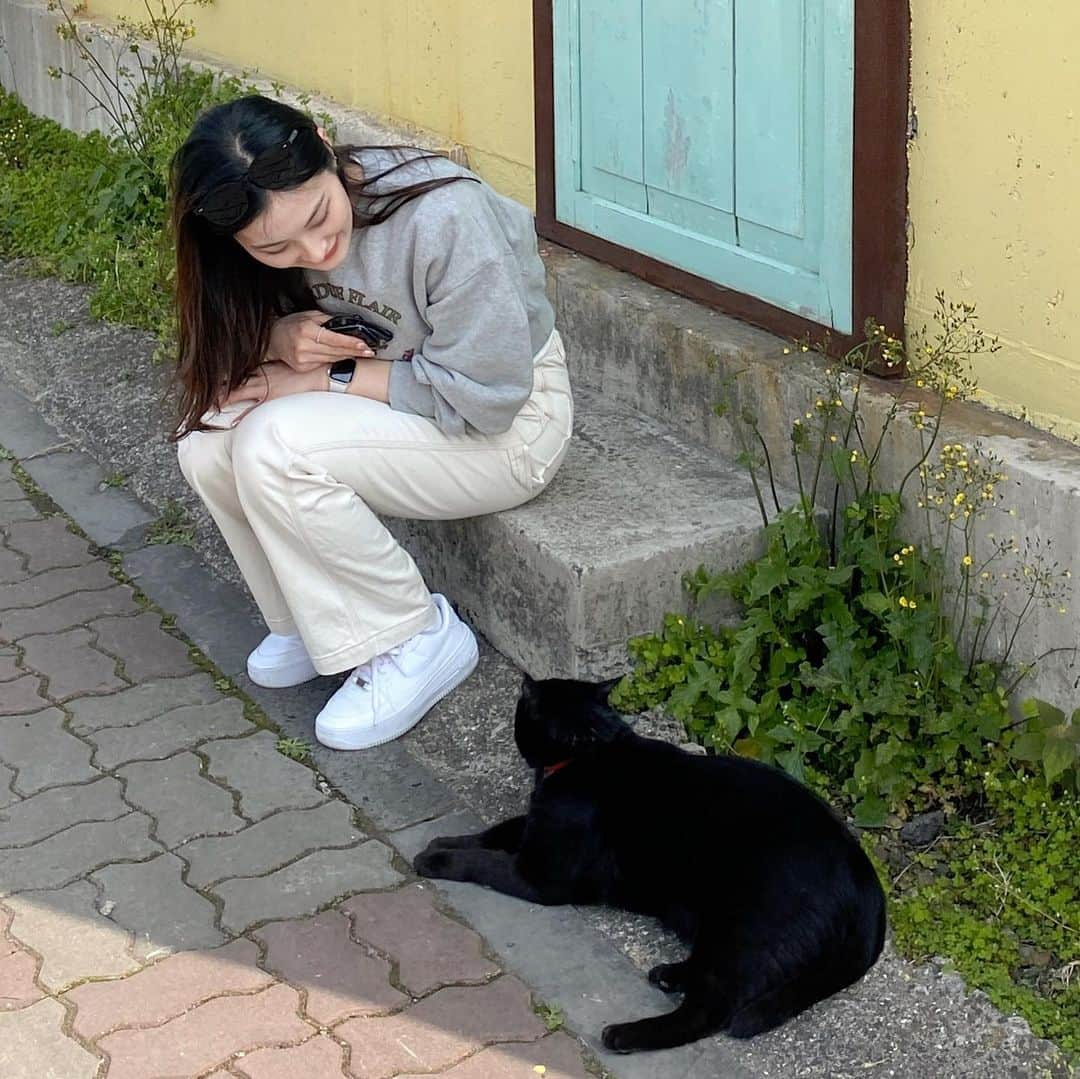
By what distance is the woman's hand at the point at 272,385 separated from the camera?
12.1 ft

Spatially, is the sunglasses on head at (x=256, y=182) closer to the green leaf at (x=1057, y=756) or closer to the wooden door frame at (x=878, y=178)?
the wooden door frame at (x=878, y=178)

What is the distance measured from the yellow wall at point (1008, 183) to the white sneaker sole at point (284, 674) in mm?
1682

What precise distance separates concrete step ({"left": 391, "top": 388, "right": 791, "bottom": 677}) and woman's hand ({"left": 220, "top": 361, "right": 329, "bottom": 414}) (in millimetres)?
533

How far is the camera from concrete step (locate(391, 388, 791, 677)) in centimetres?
368

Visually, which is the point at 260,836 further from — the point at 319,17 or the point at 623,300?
the point at 319,17

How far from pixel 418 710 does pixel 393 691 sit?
0.27 ft

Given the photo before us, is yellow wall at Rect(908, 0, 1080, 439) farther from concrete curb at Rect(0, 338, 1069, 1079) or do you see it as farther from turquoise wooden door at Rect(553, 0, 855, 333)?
concrete curb at Rect(0, 338, 1069, 1079)

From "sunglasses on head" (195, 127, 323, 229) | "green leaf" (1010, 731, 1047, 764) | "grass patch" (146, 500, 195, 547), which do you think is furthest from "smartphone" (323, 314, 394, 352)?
"green leaf" (1010, 731, 1047, 764)

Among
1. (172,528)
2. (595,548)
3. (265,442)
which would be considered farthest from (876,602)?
(172,528)

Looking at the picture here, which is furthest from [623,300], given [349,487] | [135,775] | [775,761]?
[135,775]

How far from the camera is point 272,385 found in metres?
3.71

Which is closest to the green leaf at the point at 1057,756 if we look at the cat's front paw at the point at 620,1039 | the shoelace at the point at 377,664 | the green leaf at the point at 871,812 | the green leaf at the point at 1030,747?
the green leaf at the point at 1030,747

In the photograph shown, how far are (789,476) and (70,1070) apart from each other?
208 centimetres

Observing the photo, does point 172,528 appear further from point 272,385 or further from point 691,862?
point 691,862
